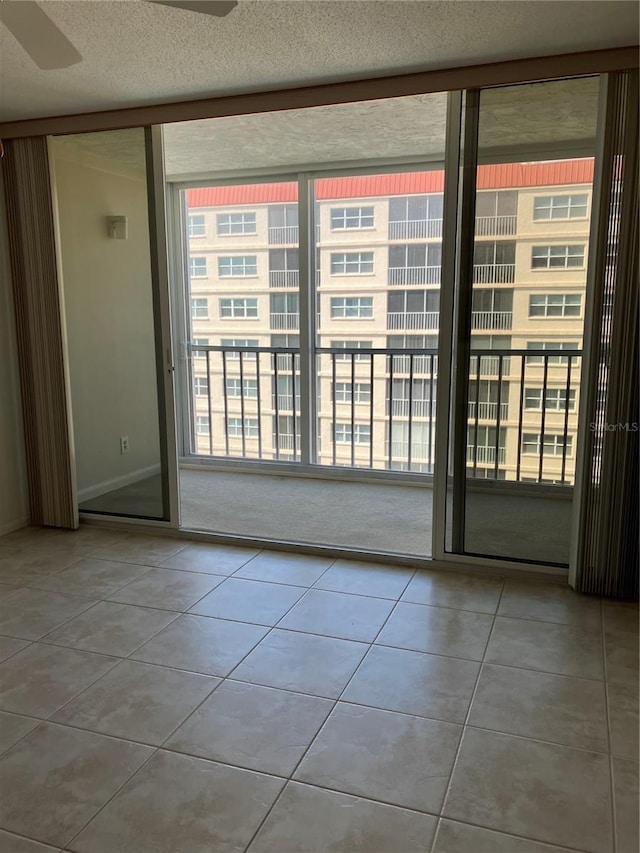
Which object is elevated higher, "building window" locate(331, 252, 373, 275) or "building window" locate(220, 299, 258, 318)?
"building window" locate(331, 252, 373, 275)

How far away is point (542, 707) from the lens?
2055 millimetres

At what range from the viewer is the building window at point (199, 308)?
17.8ft

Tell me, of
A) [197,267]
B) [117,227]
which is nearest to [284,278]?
[197,267]

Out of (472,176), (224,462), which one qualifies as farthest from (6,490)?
(472,176)

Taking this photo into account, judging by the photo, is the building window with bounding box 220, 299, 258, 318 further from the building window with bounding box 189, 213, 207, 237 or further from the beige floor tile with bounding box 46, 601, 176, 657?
the beige floor tile with bounding box 46, 601, 176, 657

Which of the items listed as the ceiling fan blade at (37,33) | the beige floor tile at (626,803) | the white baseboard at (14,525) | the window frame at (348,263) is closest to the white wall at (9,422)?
the white baseboard at (14,525)

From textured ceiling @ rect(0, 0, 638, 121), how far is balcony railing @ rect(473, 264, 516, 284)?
836mm

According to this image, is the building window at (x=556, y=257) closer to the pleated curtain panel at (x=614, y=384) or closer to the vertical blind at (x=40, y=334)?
the pleated curtain panel at (x=614, y=384)

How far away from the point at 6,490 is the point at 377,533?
2.18 meters

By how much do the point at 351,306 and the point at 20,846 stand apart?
4048mm

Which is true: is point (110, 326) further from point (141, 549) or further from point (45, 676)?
point (45, 676)

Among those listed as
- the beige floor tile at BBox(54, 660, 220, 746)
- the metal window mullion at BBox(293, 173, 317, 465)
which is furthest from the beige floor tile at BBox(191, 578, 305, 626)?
→ the metal window mullion at BBox(293, 173, 317, 465)

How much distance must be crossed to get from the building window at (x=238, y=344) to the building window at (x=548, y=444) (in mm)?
2842

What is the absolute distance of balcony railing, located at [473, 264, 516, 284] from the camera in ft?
9.50
